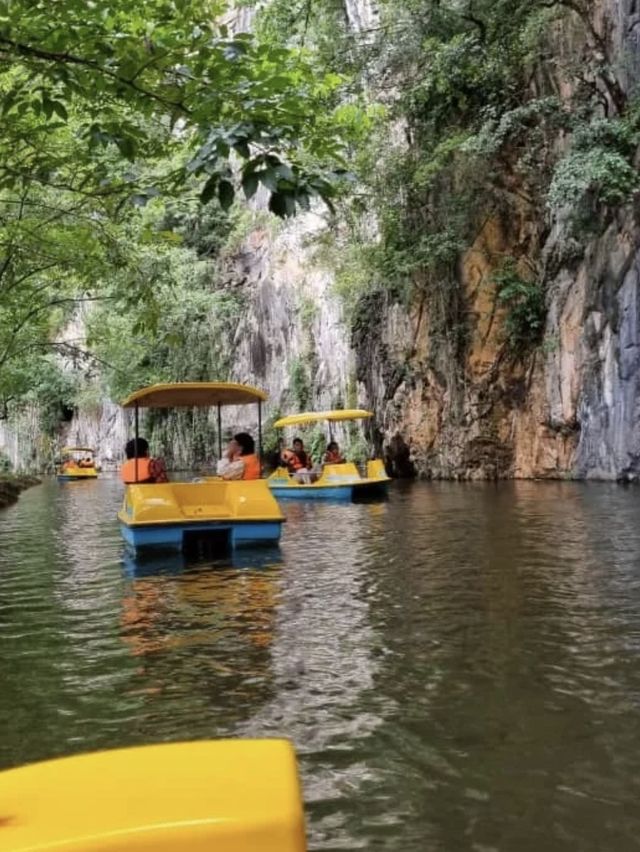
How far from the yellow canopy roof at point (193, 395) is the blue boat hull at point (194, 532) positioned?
76.3 inches

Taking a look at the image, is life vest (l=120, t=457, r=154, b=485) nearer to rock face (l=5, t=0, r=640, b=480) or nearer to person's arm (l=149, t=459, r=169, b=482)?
person's arm (l=149, t=459, r=169, b=482)

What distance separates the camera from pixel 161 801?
5.61 feet

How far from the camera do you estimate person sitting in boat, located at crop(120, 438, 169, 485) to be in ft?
38.0

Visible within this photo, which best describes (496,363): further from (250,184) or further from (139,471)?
(250,184)

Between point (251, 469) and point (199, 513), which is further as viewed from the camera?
point (251, 469)

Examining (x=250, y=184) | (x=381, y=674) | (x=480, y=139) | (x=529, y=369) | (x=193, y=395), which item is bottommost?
(x=381, y=674)

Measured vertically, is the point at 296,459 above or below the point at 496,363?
below

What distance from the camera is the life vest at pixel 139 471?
11.6m

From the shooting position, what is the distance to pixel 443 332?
27.2 m

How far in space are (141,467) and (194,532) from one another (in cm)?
142

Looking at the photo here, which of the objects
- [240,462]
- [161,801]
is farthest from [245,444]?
[161,801]

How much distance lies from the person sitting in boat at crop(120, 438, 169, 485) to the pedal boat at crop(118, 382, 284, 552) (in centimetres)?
31

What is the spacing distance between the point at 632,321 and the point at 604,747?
18243 millimetres

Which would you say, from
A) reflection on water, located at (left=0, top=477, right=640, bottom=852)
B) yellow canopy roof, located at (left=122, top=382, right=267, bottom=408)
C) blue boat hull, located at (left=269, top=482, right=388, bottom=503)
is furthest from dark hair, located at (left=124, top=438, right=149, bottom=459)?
blue boat hull, located at (left=269, top=482, right=388, bottom=503)
